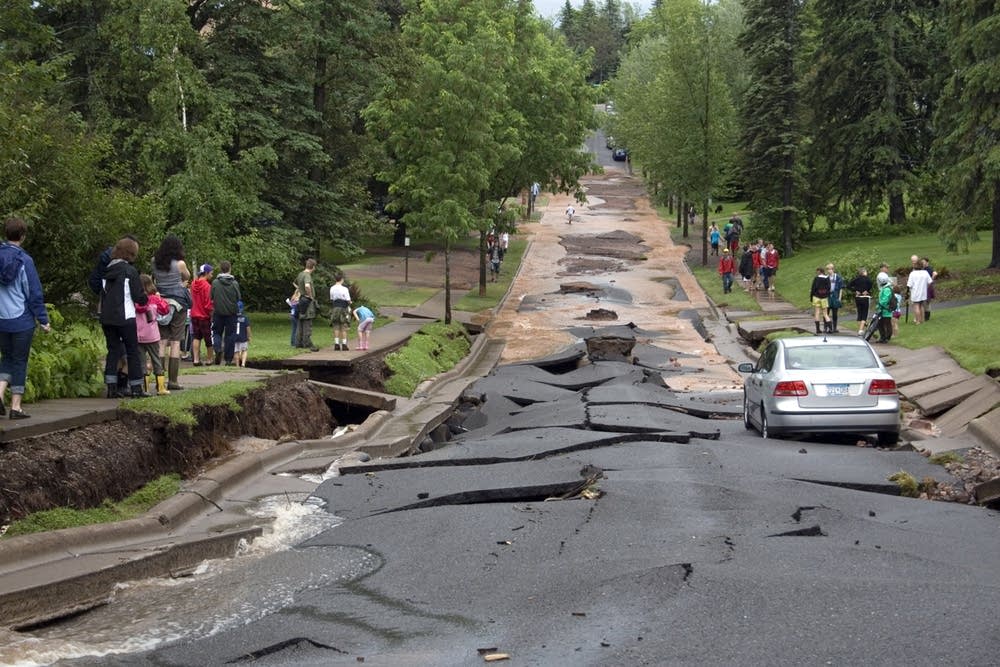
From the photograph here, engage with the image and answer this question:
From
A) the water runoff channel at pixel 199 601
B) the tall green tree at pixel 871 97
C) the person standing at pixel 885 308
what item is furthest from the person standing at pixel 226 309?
the tall green tree at pixel 871 97

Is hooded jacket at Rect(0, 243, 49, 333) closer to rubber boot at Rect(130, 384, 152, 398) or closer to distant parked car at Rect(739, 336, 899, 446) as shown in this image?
rubber boot at Rect(130, 384, 152, 398)

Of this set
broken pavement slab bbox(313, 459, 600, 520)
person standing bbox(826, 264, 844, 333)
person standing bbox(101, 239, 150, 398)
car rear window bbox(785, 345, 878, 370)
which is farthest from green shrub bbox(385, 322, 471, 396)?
person standing bbox(826, 264, 844, 333)

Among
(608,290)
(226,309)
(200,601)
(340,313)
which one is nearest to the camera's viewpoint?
(200,601)

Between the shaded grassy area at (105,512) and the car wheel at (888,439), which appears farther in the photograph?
the car wheel at (888,439)

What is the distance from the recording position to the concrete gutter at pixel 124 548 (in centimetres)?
759

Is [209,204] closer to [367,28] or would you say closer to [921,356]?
[367,28]

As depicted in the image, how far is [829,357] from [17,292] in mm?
10171

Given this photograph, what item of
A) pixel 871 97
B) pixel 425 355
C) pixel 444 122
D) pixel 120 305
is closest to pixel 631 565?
pixel 120 305

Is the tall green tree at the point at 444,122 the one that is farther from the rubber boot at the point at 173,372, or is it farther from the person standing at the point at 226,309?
the rubber boot at the point at 173,372

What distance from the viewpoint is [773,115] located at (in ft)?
165

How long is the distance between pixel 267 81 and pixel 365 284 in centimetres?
1211

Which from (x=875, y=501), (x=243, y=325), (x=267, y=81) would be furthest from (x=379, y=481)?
(x=267, y=81)

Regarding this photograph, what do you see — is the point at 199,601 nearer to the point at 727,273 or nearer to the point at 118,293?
the point at 118,293

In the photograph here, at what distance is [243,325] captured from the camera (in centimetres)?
1903
